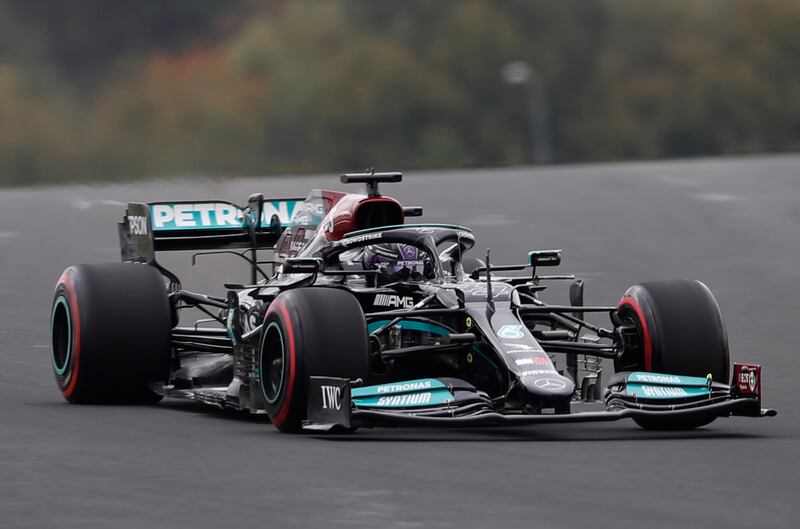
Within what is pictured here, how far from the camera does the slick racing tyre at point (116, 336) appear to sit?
1185 centimetres

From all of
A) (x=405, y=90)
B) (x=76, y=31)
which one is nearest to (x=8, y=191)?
(x=76, y=31)

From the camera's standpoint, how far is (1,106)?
2398 centimetres

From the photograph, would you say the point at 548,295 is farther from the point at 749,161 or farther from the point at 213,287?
the point at 749,161

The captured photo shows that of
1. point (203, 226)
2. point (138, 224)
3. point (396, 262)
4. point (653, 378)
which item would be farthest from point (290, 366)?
point (203, 226)

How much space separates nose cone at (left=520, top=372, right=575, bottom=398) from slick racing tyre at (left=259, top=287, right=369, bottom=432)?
0.95 metres

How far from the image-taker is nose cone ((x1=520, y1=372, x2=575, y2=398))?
959cm

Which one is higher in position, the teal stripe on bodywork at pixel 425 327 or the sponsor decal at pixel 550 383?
the teal stripe on bodywork at pixel 425 327

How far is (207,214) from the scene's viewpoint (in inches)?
539

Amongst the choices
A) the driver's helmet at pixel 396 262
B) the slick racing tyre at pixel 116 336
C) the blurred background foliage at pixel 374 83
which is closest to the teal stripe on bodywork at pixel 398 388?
the driver's helmet at pixel 396 262

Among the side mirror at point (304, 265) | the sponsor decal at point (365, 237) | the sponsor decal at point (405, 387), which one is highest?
the sponsor decal at point (365, 237)

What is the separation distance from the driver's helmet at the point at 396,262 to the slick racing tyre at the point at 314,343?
128cm

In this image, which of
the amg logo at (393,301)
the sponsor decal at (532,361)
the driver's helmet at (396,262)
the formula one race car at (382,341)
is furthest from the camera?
the driver's helmet at (396,262)

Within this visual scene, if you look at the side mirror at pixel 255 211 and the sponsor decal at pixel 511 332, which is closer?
the sponsor decal at pixel 511 332

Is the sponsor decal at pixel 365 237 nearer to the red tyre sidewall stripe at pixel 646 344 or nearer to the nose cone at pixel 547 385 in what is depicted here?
the red tyre sidewall stripe at pixel 646 344
